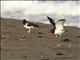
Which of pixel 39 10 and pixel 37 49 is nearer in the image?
pixel 37 49

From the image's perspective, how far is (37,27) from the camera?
66.7ft

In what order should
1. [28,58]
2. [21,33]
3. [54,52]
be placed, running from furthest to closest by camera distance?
[21,33] < [54,52] < [28,58]

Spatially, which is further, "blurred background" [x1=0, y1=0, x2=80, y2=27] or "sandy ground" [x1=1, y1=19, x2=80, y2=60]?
"blurred background" [x1=0, y1=0, x2=80, y2=27]

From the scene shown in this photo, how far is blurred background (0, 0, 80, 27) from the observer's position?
2406 cm

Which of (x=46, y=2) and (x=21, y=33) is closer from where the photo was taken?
(x=21, y=33)

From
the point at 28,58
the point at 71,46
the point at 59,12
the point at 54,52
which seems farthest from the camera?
the point at 59,12

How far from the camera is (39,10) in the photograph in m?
25.3

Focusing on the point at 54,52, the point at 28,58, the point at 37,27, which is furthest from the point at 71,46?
the point at 37,27

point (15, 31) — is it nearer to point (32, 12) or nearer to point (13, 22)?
point (13, 22)

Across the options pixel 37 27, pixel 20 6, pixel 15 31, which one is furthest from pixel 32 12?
pixel 15 31

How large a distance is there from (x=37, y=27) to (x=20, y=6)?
5619mm

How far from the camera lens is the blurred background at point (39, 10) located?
947 inches

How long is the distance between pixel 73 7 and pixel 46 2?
2.19m

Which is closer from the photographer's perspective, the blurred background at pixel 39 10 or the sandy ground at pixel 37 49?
the sandy ground at pixel 37 49
